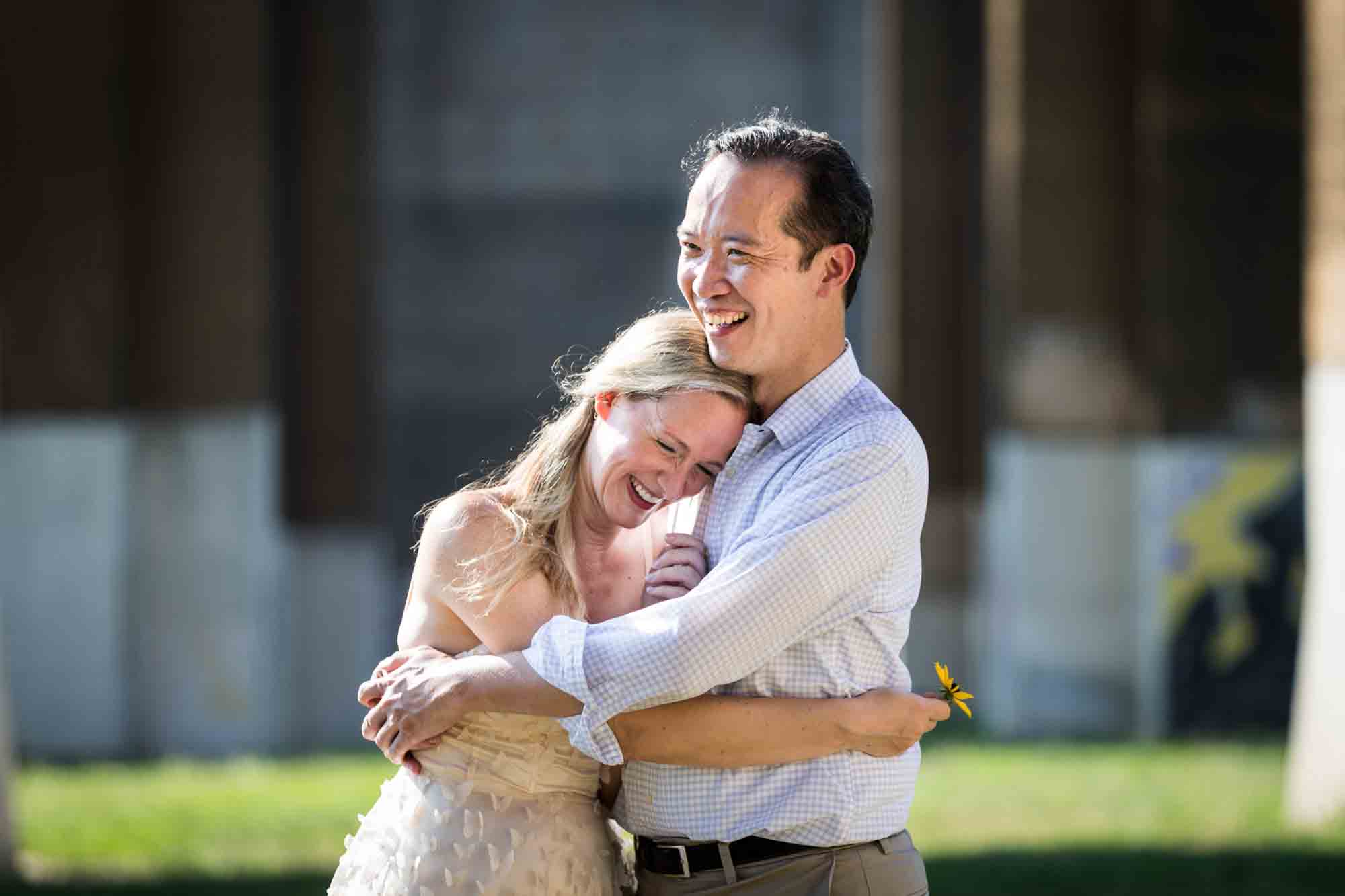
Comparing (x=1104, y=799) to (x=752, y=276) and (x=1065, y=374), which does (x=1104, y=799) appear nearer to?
(x=1065, y=374)

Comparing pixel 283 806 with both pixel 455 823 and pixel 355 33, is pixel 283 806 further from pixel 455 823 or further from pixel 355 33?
pixel 355 33

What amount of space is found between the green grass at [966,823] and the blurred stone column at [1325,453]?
352 mm

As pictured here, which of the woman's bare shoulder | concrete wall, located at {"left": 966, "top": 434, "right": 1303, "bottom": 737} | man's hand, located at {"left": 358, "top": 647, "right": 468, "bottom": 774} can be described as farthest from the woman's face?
concrete wall, located at {"left": 966, "top": 434, "right": 1303, "bottom": 737}

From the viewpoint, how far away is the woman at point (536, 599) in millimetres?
3344

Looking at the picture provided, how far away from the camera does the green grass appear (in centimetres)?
762

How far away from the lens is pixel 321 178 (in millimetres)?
14664

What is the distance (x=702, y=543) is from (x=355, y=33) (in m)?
12.2

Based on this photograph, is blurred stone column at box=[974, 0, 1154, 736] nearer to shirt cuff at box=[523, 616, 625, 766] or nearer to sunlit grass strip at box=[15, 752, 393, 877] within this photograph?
sunlit grass strip at box=[15, 752, 393, 877]

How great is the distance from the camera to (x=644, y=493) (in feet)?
11.4

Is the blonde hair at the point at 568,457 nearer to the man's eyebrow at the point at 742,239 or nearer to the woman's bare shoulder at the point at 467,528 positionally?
the woman's bare shoulder at the point at 467,528

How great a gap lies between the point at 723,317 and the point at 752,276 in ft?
0.34

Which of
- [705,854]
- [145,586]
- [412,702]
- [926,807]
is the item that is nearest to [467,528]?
[412,702]

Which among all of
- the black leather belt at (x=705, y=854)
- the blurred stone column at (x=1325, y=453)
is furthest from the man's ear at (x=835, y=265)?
the blurred stone column at (x=1325, y=453)

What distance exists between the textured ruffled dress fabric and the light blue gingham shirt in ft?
0.45
